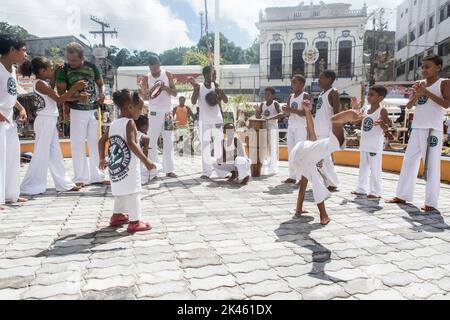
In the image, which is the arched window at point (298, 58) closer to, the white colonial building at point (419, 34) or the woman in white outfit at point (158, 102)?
the white colonial building at point (419, 34)

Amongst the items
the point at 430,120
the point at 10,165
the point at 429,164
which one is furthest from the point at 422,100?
the point at 10,165

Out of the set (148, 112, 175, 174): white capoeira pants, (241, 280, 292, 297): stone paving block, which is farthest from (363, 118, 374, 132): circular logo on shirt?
(241, 280, 292, 297): stone paving block

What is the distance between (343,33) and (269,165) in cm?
2723

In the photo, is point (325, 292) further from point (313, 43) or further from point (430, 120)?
point (313, 43)

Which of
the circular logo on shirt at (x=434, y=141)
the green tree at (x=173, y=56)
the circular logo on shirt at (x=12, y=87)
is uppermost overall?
the green tree at (x=173, y=56)

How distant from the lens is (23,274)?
8.55 ft

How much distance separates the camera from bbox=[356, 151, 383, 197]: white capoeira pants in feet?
17.4

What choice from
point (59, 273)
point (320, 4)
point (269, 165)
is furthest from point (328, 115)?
point (320, 4)

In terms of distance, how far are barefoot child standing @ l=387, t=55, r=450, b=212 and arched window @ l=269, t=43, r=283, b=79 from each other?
93.5 ft

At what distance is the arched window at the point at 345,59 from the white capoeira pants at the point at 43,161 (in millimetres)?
29711

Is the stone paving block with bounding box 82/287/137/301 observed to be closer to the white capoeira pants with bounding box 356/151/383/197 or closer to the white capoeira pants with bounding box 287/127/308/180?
the white capoeira pants with bounding box 356/151/383/197

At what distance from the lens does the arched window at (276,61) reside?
106 feet

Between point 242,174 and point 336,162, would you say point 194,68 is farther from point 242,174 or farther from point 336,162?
point 242,174

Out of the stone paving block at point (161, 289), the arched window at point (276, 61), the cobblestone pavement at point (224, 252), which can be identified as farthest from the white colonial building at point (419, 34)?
the stone paving block at point (161, 289)
